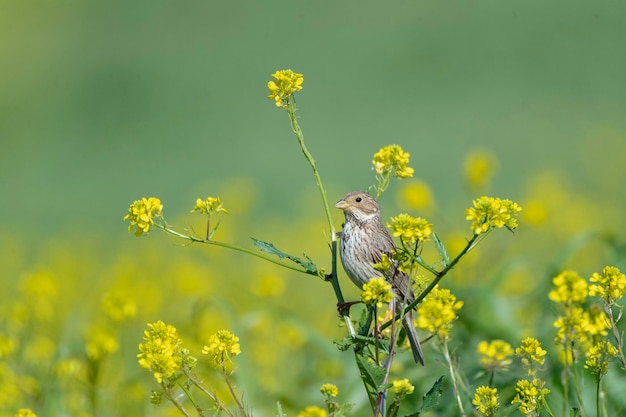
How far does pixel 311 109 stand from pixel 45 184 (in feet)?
11.6

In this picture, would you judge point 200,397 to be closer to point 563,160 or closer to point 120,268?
point 120,268

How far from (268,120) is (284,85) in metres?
10.7

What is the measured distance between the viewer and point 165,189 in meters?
11.5

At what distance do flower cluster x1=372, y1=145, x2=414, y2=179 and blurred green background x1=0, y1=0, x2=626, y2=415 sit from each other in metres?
3.52

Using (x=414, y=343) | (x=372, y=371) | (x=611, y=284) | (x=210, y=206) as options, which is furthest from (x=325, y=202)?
(x=414, y=343)

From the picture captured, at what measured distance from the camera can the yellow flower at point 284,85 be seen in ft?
10.2

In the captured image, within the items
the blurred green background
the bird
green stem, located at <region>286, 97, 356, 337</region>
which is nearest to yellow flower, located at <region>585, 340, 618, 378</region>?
green stem, located at <region>286, 97, 356, 337</region>

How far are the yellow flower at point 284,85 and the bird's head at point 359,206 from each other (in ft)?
4.56

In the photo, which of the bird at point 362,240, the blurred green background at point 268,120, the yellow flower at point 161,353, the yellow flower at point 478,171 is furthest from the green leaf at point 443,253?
the blurred green background at point 268,120

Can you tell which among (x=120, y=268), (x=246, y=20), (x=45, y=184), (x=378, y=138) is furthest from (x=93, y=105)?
(x=120, y=268)

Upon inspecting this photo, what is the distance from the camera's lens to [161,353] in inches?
110

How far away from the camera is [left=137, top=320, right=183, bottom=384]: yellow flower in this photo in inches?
108

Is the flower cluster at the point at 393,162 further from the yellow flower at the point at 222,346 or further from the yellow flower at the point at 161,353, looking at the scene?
the yellow flower at the point at 161,353

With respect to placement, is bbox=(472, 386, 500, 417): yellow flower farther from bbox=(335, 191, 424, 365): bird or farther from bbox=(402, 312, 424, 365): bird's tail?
bbox=(335, 191, 424, 365): bird
